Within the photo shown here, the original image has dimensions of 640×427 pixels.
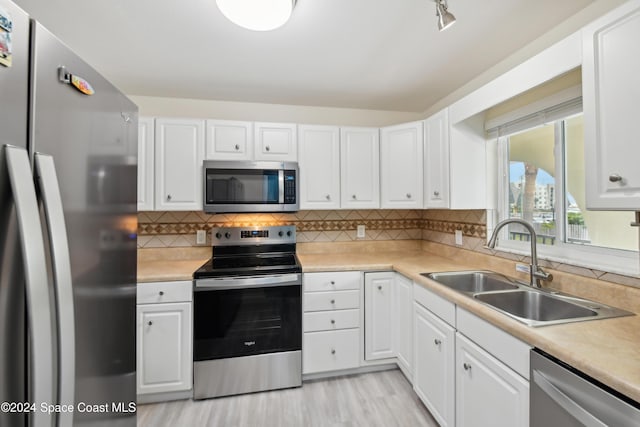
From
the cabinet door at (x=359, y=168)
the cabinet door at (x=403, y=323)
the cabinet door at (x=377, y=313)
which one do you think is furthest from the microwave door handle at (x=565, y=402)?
the cabinet door at (x=359, y=168)

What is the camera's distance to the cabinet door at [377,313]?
2.17m

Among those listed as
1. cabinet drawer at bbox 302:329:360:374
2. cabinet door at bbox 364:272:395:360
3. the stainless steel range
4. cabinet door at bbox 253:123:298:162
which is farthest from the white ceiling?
cabinet drawer at bbox 302:329:360:374

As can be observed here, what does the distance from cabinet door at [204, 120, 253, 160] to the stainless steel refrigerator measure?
1420mm

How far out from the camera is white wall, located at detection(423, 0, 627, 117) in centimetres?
138

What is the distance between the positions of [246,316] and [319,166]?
4.43ft

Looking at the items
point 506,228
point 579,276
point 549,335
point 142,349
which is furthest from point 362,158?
point 142,349

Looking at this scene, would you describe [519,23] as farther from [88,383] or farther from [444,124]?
[88,383]

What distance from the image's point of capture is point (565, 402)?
867mm

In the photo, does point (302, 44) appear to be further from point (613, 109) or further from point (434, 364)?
point (434, 364)

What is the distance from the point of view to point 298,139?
7.90 ft

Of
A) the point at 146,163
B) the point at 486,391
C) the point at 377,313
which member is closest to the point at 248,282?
the point at 377,313

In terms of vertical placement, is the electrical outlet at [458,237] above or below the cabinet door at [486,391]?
above

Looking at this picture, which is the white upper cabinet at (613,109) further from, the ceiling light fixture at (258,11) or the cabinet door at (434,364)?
the ceiling light fixture at (258,11)

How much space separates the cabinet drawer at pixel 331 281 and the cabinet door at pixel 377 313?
98 mm
